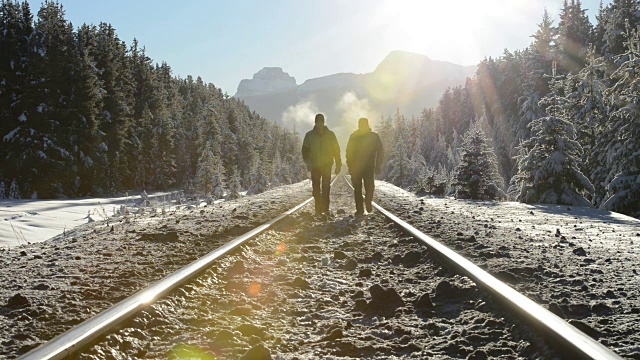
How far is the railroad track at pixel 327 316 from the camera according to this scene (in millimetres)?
2324

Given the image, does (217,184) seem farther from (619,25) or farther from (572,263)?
(572,263)

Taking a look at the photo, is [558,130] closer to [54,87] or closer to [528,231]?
[528,231]

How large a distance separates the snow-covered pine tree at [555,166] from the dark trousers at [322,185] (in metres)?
8.63

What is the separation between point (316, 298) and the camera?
3549 millimetres

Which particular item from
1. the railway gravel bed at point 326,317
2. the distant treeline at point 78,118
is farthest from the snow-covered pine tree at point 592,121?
the distant treeline at point 78,118

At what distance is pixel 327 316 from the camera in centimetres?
309

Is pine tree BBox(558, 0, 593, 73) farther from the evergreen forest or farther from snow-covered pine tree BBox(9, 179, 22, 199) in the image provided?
snow-covered pine tree BBox(9, 179, 22, 199)

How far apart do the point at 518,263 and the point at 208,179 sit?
156 feet

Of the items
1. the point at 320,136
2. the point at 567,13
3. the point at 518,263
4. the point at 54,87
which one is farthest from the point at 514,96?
the point at 518,263

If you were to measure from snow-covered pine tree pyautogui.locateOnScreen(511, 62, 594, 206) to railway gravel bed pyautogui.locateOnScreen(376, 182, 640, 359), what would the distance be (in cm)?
621

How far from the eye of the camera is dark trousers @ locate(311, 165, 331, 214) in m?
10.4

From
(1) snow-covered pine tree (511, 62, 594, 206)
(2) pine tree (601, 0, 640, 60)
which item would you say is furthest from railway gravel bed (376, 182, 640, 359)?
(2) pine tree (601, 0, 640, 60)

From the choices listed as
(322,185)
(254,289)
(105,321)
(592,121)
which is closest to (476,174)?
(322,185)

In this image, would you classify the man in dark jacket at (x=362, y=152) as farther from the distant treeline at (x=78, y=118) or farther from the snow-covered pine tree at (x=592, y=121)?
the distant treeline at (x=78, y=118)
